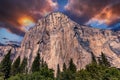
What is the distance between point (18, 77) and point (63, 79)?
118ft

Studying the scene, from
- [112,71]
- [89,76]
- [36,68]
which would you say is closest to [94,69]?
[89,76]

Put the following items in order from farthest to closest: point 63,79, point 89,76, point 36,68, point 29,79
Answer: point 36,68 → point 63,79 → point 89,76 → point 29,79

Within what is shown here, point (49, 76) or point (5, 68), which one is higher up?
point (5, 68)

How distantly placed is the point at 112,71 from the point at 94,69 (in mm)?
10848

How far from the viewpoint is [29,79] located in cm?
7619


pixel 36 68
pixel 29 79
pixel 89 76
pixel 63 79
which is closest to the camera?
pixel 29 79

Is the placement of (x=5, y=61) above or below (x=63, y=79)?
above

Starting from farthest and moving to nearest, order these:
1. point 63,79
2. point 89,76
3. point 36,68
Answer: point 36,68 < point 63,79 < point 89,76

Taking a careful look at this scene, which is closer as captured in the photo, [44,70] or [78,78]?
[44,70]

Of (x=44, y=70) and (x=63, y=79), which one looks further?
(x=63, y=79)

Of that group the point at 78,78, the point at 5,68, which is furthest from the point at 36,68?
the point at 78,78

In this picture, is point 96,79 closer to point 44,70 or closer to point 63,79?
point 44,70

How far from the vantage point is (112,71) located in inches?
3004

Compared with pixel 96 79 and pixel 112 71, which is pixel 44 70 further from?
pixel 112 71
